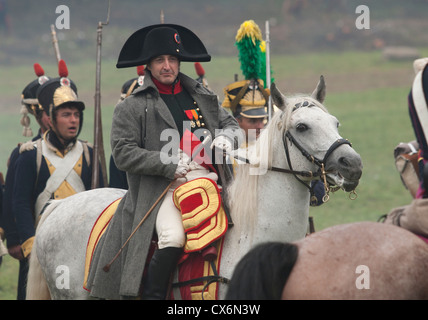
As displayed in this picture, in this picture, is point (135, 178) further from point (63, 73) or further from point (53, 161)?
point (63, 73)

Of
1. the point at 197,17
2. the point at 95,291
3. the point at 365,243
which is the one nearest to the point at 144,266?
the point at 95,291

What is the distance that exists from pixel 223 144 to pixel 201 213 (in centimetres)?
47

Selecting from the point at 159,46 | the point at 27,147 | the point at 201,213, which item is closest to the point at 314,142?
Result: the point at 201,213

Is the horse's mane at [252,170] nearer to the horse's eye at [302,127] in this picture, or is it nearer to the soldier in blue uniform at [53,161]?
the horse's eye at [302,127]

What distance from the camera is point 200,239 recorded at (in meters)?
4.27

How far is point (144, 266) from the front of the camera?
4.48m

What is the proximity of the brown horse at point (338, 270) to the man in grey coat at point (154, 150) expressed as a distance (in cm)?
121

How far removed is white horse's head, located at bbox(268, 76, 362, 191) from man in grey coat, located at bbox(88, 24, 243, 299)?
1.28 feet

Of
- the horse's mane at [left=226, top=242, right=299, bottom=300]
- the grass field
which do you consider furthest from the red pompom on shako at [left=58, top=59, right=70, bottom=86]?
the grass field

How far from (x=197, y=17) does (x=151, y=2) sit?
2800 millimetres

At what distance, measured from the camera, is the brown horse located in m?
3.13

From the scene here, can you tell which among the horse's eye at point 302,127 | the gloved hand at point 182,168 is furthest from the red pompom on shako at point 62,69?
the horse's eye at point 302,127

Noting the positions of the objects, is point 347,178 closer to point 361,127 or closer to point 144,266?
point 144,266

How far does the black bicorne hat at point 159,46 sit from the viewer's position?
4773mm
